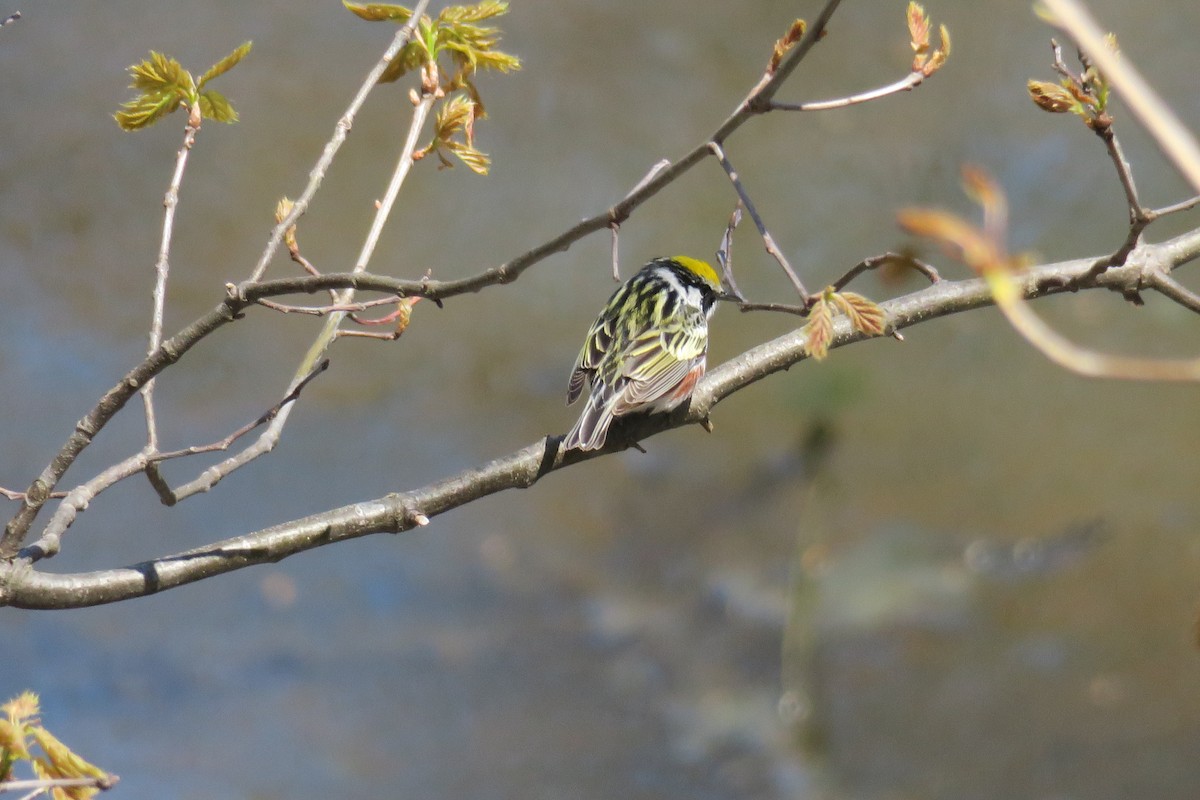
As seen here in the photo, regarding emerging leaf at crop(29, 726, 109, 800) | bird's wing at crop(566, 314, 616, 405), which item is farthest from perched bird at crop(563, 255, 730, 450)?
emerging leaf at crop(29, 726, 109, 800)

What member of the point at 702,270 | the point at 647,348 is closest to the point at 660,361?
the point at 647,348

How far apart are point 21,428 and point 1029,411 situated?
6938mm

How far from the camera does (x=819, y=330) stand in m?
1.98

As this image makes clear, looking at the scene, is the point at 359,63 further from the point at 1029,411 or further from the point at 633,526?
the point at 1029,411

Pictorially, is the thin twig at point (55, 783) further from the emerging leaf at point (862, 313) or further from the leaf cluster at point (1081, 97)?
the leaf cluster at point (1081, 97)

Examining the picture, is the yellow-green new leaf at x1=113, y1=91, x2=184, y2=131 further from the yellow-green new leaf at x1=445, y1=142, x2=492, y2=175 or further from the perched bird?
the perched bird

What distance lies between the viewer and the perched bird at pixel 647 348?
364 cm

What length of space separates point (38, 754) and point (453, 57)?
1513 millimetres

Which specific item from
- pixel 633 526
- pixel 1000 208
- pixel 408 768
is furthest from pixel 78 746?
pixel 1000 208

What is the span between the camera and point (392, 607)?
8.11 metres

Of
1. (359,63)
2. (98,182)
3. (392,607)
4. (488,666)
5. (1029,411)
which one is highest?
(359,63)

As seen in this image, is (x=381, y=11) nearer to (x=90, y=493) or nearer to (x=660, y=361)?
(x=90, y=493)

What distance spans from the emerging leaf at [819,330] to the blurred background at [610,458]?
5.11 meters

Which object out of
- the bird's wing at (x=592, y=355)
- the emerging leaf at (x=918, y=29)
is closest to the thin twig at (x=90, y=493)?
the emerging leaf at (x=918, y=29)
